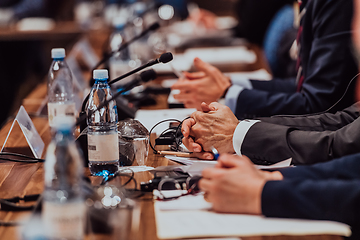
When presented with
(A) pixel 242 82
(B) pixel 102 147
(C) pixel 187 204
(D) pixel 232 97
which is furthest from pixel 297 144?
(A) pixel 242 82

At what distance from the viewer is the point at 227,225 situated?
0.88 meters

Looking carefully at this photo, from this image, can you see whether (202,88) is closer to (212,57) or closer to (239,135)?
(239,135)

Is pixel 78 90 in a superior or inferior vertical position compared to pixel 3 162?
superior

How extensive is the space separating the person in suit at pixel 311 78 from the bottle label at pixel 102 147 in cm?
79

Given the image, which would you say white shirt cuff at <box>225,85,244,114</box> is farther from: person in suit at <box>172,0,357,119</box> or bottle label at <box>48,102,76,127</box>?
bottle label at <box>48,102,76,127</box>

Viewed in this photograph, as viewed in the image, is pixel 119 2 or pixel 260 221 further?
pixel 119 2

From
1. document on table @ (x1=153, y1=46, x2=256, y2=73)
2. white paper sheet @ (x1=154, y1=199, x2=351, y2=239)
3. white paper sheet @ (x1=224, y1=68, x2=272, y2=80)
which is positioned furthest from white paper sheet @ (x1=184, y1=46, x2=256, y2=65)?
white paper sheet @ (x1=154, y1=199, x2=351, y2=239)

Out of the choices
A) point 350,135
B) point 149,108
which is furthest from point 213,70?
point 350,135

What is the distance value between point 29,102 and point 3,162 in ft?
2.91

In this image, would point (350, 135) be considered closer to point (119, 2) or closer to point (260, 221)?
point (260, 221)

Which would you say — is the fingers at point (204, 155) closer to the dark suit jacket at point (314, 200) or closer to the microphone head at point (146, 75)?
the microphone head at point (146, 75)

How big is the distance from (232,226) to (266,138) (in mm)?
421

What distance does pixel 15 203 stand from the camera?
3.37 ft

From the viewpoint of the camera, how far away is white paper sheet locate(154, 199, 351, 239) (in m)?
0.85
